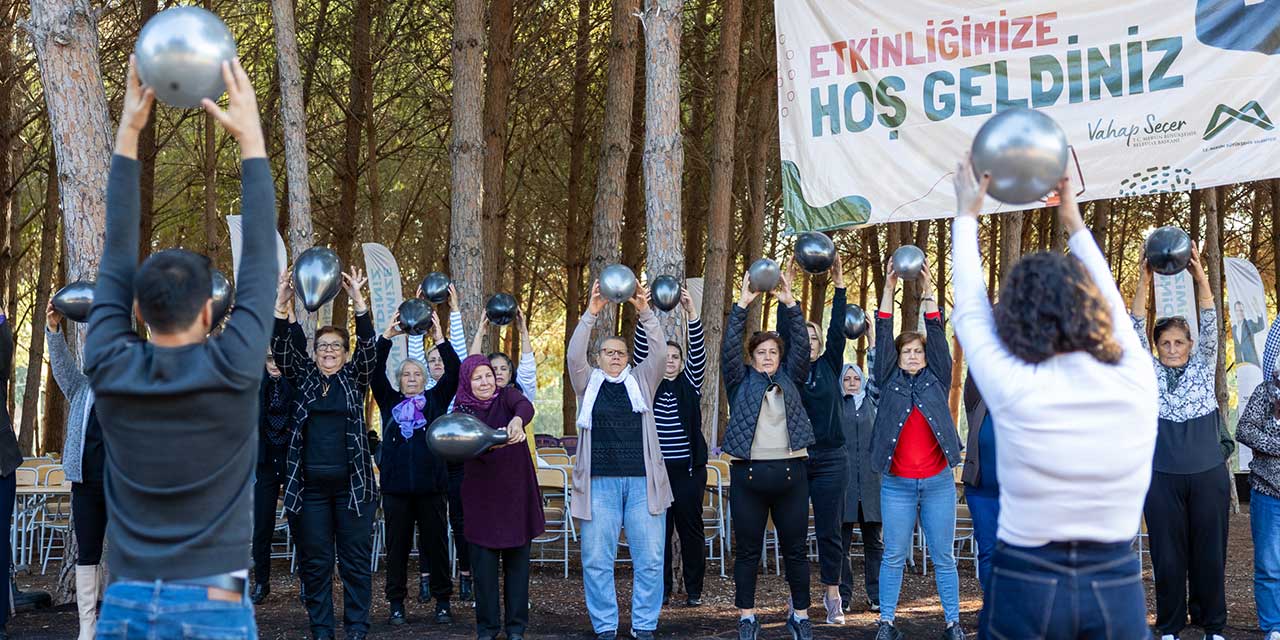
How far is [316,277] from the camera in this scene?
21.6ft

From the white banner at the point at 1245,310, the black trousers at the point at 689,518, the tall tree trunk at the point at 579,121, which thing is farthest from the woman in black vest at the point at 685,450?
the white banner at the point at 1245,310

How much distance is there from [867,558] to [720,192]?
636 cm

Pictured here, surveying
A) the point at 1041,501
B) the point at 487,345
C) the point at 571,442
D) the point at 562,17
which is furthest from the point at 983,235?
the point at 1041,501

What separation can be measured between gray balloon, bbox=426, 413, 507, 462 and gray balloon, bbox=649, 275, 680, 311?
5.15ft

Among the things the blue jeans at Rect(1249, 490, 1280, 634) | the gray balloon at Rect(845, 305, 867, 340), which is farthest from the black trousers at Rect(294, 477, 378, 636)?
the blue jeans at Rect(1249, 490, 1280, 634)

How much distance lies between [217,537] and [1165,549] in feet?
18.1

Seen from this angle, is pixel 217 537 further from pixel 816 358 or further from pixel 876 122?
pixel 876 122

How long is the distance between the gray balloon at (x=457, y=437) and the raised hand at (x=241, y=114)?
351 cm

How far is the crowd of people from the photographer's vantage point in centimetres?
295

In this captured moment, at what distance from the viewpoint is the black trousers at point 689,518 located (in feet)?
27.9

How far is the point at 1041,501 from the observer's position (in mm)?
3072

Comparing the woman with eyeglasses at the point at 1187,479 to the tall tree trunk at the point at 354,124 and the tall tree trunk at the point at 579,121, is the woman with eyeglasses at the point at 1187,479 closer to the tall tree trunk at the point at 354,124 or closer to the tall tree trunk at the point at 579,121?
the tall tree trunk at the point at 579,121

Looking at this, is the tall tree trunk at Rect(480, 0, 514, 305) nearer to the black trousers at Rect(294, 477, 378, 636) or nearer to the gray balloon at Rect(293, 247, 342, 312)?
the black trousers at Rect(294, 477, 378, 636)

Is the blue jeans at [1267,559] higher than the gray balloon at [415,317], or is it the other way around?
the gray balloon at [415,317]
